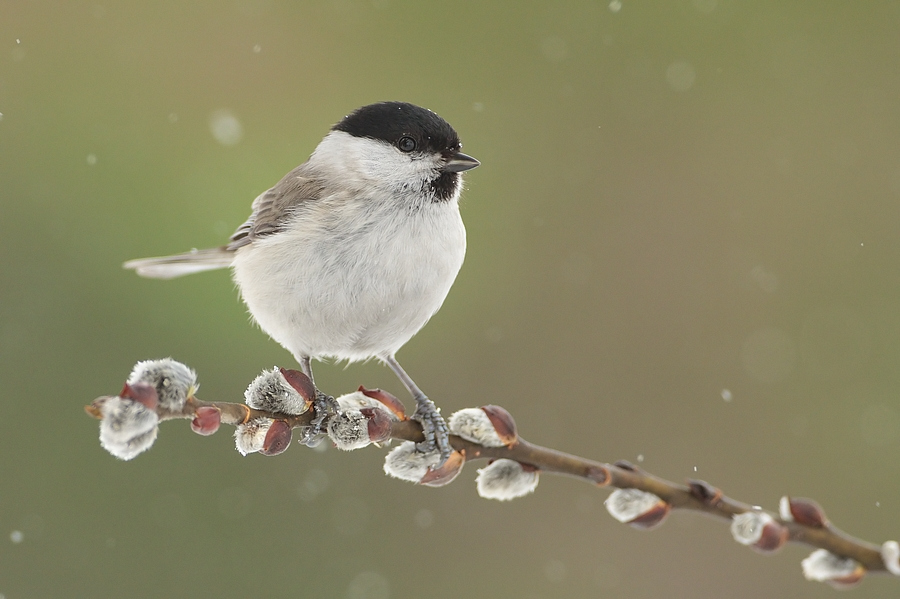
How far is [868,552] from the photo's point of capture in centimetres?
110

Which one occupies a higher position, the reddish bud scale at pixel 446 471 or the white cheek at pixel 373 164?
the white cheek at pixel 373 164

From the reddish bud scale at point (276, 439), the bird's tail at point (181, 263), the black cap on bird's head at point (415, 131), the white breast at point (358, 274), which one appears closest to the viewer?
the reddish bud scale at point (276, 439)

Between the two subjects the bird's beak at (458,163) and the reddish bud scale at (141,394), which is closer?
the reddish bud scale at (141,394)

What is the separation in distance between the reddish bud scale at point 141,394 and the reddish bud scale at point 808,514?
853mm

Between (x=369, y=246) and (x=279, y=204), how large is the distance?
538 millimetres

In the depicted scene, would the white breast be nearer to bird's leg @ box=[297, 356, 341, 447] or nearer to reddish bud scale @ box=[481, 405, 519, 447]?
bird's leg @ box=[297, 356, 341, 447]

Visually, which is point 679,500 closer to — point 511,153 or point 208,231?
point 208,231

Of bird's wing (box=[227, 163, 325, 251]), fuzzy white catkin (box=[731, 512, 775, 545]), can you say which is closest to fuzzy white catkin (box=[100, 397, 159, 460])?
fuzzy white catkin (box=[731, 512, 775, 545])

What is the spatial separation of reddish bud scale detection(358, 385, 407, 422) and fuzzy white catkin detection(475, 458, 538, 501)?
147mm

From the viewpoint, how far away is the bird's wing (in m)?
1.89

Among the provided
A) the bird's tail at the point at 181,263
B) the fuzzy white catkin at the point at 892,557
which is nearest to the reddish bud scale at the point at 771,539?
the fuzzy white catkin at the point at 892,557

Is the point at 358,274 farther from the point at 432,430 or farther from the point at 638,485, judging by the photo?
the point at 638,485

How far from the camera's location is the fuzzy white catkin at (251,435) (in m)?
1.00

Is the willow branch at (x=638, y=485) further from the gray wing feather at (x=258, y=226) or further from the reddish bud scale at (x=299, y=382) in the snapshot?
the gray wing feather at (x=258, y=226)
